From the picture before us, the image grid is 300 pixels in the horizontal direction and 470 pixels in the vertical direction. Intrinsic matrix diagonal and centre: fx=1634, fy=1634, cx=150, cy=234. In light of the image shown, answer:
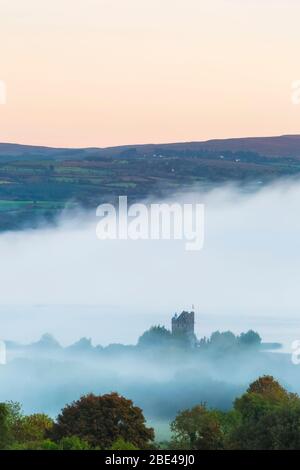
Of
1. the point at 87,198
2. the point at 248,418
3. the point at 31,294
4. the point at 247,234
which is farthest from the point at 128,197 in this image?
the point at 248,418

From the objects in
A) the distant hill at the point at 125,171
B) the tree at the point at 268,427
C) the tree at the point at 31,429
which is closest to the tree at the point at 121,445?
the tree at the point at 268,427

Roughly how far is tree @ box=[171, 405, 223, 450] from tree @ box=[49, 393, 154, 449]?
4.84 feet

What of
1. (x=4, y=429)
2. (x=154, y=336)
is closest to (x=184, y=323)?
(x=154, y=336)

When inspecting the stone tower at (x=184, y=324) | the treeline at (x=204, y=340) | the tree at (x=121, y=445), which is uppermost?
the stone tower at (x=184, y=324)

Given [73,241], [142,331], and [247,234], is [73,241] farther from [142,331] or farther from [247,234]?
[142,331]

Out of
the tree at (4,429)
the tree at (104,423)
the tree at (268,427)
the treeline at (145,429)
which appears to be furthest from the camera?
the tree at (104,423)

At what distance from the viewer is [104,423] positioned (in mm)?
55438

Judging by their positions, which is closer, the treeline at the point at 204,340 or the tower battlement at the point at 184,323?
the treeline at the point at 204,340

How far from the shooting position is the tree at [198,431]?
5519 cm

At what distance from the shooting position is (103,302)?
183 metres

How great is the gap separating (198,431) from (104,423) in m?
4.49

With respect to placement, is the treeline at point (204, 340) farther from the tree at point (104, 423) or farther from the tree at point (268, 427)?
the tree at point (104, 423)

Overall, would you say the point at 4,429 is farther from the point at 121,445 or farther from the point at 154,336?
the point at 154,336

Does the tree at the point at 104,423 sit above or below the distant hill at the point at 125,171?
below
